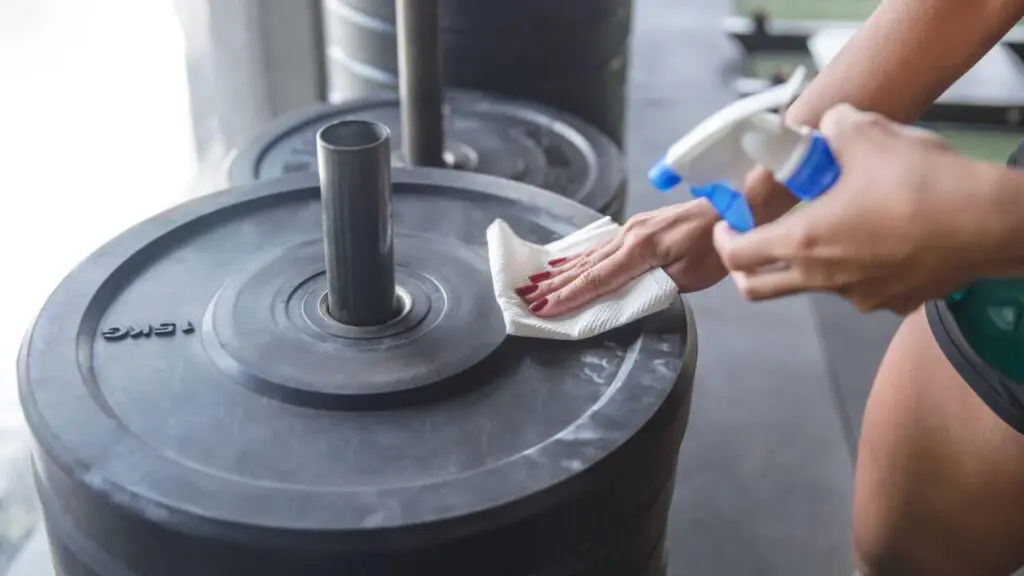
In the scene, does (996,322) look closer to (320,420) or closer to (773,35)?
(320,420)

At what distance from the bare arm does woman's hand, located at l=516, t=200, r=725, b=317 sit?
0.12 m

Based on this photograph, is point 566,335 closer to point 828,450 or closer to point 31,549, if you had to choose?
point 31,549

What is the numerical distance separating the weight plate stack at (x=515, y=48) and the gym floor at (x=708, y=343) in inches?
11.3

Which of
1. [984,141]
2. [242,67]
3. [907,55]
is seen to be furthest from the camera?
[984,141]

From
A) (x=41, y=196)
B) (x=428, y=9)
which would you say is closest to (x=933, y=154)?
(x=428, y=9)

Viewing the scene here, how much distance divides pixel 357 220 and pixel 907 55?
0.49 metres

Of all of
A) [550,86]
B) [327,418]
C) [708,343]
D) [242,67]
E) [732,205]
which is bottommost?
[708,343]

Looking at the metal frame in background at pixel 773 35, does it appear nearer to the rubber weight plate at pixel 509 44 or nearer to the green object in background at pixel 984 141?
the green object in background at pixel 984 141

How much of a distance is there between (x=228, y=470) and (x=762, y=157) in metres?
0.42

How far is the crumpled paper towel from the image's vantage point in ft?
2.79

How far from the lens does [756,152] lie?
66 cm

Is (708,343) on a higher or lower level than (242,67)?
lower

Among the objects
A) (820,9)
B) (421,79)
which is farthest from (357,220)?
(820,9)

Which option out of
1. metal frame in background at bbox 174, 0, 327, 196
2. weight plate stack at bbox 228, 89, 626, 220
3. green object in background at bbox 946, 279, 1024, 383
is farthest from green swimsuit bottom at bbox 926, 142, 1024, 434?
metal frame in background at bbox 174, 0, 327, 196
